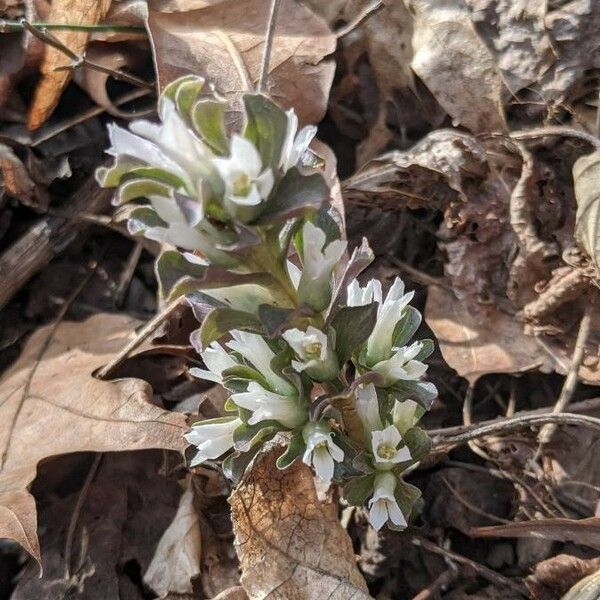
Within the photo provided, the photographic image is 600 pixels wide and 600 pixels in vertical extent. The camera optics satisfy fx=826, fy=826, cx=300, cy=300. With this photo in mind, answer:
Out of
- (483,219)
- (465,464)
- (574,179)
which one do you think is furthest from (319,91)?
(465,464)

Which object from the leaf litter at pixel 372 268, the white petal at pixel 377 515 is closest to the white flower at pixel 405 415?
the white petal at pixel 377 515

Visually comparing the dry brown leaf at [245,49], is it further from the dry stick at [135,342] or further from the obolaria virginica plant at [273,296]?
the obolaria virginica plant at [273,296]

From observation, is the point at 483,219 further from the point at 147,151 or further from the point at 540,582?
the point at 147,151

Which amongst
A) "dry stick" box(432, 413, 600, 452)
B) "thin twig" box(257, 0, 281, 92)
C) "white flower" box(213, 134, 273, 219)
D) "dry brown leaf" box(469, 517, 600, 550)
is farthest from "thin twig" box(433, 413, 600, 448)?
"thin twig" box(257, 0, 281, 92)

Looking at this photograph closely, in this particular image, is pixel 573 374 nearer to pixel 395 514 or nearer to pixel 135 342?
pixel 395 514

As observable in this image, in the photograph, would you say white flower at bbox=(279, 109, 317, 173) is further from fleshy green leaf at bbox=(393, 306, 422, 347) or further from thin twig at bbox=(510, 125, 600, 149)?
thin twig at bbox=(510, 125, 600, 149)
